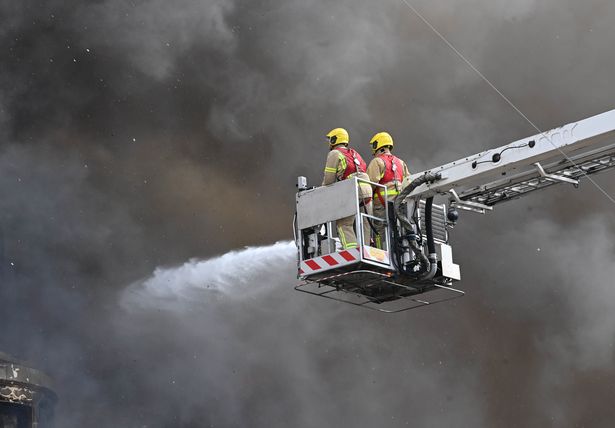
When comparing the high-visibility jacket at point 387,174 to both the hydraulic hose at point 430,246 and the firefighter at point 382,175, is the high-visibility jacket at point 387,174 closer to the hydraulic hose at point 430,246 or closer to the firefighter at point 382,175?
the firefighter at point 382,175

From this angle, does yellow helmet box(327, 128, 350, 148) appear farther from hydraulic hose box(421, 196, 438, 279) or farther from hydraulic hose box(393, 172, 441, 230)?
hydraulic hose box(421, 196, 438, 279)

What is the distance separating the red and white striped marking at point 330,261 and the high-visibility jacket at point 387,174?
4.25 feet

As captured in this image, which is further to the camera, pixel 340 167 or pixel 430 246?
pixel 340 167

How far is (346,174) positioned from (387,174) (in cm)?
66

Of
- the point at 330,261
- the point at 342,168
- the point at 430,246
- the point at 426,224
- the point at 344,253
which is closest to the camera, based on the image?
the point at 344,253

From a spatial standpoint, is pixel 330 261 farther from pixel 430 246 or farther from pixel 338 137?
pixel 338 137

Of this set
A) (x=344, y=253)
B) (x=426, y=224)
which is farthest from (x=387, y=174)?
(x=344, y=253)

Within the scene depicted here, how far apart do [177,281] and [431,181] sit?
37.5ft

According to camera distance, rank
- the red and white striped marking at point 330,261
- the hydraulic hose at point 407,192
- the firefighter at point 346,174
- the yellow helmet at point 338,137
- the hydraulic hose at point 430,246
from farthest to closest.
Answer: the yellow helmet at point 338,137
the hydraulic hose at point 407,192
the hydraulic hose at point 430,246
the firefighter at point 346,174
the red and white striped marking at point 330,261

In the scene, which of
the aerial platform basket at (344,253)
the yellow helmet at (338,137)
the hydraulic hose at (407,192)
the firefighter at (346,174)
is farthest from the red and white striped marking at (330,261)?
the yellow helmet at (338,137)

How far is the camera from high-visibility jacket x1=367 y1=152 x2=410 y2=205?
14.9 meters

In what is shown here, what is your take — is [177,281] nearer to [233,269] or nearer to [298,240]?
[233,269]

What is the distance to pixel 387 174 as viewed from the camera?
593 inches

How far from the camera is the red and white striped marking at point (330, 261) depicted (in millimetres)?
13852
